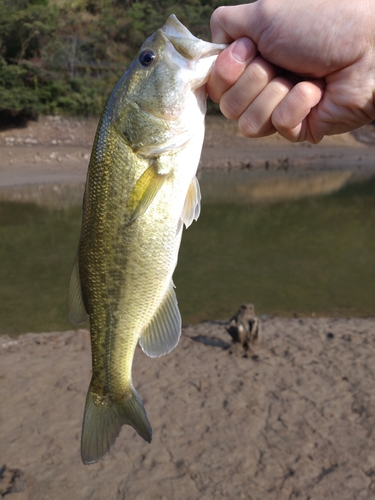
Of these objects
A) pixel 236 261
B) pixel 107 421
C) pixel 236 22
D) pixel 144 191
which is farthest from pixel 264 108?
pixel 236 261

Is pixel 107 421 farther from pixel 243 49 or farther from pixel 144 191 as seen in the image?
pixel 243 49

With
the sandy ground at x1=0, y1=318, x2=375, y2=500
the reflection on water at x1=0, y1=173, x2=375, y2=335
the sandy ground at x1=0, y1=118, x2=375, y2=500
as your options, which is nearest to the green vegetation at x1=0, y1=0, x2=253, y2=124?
the reflection on water at x1=0, y1=173, x2=375, y2=335

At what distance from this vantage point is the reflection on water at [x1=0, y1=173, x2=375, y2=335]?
30.2ft

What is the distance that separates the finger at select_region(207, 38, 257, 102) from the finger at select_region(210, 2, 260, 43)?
0.14ft

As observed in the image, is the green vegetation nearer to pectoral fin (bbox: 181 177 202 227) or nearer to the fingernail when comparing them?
the fingernail

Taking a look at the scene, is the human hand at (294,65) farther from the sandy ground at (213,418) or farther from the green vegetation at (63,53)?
the green vegetation at (63,53)

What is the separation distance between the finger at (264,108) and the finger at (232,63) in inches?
6.8

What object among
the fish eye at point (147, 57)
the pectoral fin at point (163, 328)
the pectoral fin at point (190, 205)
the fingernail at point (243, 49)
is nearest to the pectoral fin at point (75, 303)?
the pectoral fin at point (163, 328)

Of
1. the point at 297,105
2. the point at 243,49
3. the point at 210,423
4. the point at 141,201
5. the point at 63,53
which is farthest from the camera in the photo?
the point at 63,53

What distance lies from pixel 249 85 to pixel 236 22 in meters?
0.28

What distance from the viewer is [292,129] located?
101 inches

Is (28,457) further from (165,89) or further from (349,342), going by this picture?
(349,342)

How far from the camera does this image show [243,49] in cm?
231

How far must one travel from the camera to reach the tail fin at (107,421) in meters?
2.26
